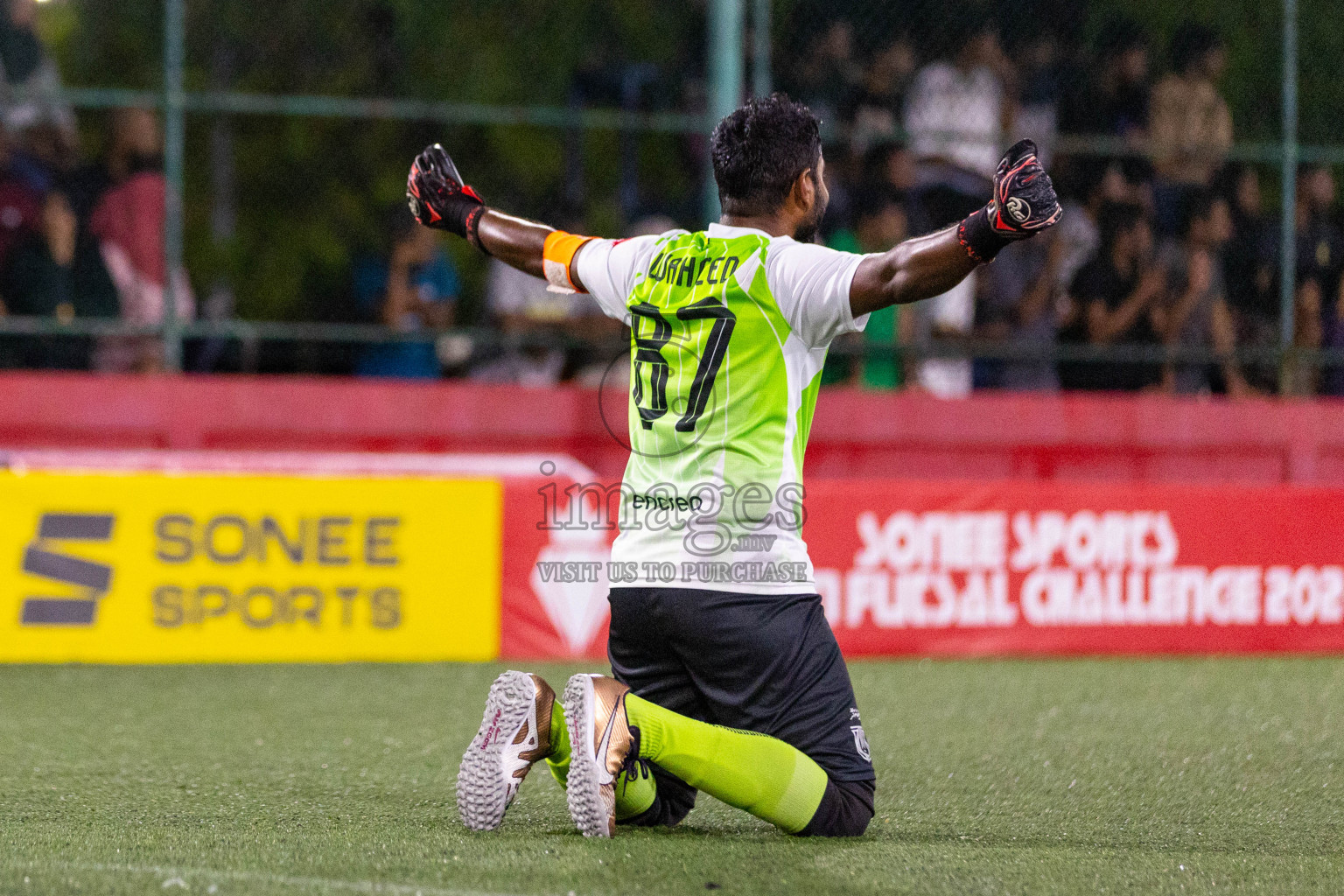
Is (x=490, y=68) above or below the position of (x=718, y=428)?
above

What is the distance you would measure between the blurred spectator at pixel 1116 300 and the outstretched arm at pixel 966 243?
5.66 meters

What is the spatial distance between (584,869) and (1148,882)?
120cm

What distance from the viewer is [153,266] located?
828cm

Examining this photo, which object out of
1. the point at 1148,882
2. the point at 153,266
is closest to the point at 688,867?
the point at 1148,882

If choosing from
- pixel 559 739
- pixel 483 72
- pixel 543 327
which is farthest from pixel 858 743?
pixel 483 72

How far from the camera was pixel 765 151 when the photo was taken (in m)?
3.72

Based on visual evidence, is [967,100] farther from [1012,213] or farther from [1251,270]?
[1012,213]

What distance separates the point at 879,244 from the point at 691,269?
5.15m

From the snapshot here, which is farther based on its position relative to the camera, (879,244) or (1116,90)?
(1116,90)

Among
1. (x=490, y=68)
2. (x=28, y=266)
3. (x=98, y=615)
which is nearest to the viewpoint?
(x=98, y=615)

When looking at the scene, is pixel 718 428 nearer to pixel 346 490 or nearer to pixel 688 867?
pixel 688 867

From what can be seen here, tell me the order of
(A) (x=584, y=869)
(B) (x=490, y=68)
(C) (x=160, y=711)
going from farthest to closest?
(B) (x=490, y=68), (C) (x=160, y=711), (A) (x=584, y=869)

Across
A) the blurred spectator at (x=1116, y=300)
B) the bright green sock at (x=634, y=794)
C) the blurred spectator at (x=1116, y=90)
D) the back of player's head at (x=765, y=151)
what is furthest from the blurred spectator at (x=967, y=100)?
the bright green sock at (x=634, y=794)

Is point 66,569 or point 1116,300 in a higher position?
point 1116,300
